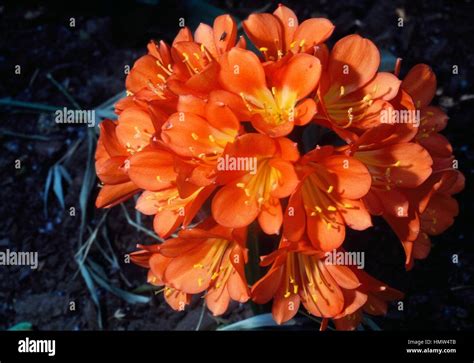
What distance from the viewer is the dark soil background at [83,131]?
177 cm

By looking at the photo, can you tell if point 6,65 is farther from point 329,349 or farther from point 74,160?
point 329,349

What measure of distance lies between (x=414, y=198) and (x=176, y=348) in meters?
0.67

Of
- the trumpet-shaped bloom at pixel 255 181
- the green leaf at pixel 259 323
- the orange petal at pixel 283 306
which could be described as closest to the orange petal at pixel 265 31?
the trumpet-shaped bloom at pixel 255 181

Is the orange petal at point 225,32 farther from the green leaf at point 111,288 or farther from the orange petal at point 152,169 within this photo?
the green leaf at point 111,288

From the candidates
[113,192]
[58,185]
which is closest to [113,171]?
[113,192]

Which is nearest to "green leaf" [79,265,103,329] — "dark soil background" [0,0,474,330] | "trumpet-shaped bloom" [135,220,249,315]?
"dark soil background" [0,0,474,330]

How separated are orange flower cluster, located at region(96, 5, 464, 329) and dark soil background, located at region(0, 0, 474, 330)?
40 centimetres

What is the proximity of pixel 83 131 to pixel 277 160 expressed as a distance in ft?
3.88

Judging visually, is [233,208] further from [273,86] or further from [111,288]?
[111,288]

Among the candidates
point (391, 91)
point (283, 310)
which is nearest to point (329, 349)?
point (283, 310)

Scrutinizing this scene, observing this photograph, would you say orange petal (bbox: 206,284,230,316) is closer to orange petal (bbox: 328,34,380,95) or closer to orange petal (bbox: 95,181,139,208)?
orange petal (bbox: 95,181,139,208)

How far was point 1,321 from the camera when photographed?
1.82 meters
